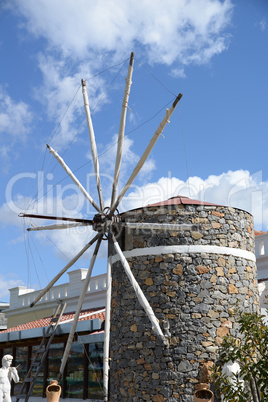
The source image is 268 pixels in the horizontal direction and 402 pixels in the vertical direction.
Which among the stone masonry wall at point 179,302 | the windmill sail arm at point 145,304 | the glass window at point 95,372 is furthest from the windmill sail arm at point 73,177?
the glass window at point 95,372

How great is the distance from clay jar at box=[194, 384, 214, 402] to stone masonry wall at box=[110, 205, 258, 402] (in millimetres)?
159

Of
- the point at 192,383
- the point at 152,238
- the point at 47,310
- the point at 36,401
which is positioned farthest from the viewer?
the point at 47,310

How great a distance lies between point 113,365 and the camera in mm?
13266

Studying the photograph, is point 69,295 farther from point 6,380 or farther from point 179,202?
point 179,202

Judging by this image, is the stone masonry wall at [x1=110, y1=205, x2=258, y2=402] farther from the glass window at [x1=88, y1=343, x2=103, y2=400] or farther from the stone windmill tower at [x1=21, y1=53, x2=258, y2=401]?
the glass window at [x1=88, y1=343, x2=103, y2=400]

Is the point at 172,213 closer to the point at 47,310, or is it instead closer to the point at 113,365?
the point at 113,365

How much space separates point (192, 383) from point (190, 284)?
217cm

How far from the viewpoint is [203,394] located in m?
11.6

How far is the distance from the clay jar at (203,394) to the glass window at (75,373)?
20.4ft

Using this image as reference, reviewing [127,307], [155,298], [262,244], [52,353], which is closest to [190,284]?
[155,298]

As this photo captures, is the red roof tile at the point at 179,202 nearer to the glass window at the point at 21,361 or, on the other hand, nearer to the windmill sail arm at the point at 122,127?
the windmill sail arm at the point at 122,127

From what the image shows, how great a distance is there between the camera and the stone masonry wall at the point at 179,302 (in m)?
12.0

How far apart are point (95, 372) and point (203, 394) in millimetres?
5661

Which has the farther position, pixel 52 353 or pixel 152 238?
pixel 52 353
